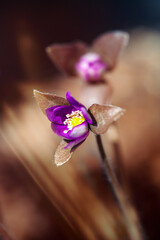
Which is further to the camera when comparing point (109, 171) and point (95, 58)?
point (95, 58)

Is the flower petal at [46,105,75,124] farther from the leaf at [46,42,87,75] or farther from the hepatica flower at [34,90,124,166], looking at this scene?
the leaf at [46,42,87,75]

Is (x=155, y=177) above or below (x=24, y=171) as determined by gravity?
below

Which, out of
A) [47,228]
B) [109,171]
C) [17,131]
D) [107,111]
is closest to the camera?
[107,111]

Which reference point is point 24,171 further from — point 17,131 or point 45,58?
point 45,58

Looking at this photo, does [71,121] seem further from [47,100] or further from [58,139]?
[58,139]

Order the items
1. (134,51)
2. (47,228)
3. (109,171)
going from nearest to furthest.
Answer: (109,171) < (47,228) < (134,51)

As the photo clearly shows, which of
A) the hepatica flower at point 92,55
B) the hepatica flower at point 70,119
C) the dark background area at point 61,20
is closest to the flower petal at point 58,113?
the hepatica flower at point 70,119

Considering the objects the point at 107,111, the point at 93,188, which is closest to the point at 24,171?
the point at 93,188
